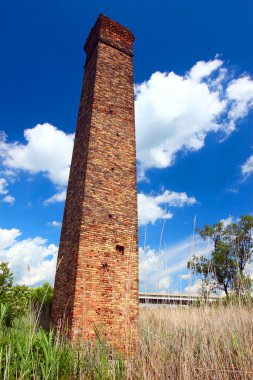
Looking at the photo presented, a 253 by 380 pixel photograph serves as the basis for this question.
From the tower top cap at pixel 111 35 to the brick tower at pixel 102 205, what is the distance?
0.04m

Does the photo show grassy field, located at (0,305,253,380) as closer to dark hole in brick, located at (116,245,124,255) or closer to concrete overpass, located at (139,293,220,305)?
concrete overpass, located at (139,293,220,305)

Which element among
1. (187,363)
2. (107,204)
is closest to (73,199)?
(107,204)

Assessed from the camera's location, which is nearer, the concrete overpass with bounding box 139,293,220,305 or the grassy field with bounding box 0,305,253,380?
the grassy field with bounding box 0,305,253,380

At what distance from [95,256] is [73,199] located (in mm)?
1783

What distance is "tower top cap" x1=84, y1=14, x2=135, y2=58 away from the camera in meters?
9.38

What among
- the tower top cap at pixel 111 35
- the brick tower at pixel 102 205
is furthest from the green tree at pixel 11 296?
the tower top cap at pixel 111 35

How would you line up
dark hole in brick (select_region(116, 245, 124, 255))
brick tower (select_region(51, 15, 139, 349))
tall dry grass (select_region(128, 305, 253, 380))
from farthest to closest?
dark hole in brick (select_region(116, 245, 124, 255))
brick tower (select_region(51, 15, 139, 349))
tall dry grass (select_region(128, 305, 253, 380))

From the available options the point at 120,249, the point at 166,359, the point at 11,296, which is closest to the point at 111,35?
the point at 120,249

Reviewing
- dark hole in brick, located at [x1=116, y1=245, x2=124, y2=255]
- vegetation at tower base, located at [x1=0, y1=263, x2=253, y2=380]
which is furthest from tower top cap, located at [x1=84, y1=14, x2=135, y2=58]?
vegetation at tower base, located at [x1=0, y1=263, x2=253, y2=380]

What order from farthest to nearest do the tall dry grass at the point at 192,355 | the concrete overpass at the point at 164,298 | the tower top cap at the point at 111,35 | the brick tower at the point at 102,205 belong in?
the tower top cap at the point at 111,35
the brick tower at the point at 102,205
the concrete overpass at the point at 164,298
the tall dry grass at the point at 192,355

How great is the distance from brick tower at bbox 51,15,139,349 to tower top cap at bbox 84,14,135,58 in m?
0.04

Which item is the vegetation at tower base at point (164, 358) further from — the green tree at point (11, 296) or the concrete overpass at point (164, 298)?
the green tree at point (11, 296)

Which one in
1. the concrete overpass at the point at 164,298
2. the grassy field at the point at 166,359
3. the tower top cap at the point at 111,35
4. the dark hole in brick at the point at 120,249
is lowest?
the grassy field at the point at 166,359

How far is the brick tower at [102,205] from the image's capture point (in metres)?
6.39
